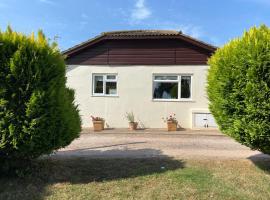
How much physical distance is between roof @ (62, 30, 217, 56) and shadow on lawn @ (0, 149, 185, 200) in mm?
8448

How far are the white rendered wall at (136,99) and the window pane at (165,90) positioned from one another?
0.30 m

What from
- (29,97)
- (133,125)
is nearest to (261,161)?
(29,97)

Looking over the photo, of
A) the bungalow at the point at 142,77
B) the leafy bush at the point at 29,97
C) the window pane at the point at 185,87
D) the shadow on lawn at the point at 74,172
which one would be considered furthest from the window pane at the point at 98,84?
the leafy bush at the point at 29,97

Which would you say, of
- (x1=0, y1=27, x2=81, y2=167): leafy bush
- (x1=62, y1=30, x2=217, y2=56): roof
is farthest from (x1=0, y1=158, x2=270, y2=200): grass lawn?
(x1=62, y1=30, x2=217, y2=56): roof

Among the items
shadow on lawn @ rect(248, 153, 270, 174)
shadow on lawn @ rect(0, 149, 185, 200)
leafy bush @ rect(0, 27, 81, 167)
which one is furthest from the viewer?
shadow on lawn @ rect(248, 153, 270, 174)

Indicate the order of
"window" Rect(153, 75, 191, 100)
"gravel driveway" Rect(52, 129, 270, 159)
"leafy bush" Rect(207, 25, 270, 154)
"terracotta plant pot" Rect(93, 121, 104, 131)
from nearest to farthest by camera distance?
1. "leafy bush" Rect(207, 25, 270, 154)
2. "gravel driveway" Rect(52, 129, 270, 159)
3. "terracotta plant pot" Rect(93, 121, 104, 131)
4. "window" Rect(153, 75, 191, 100)

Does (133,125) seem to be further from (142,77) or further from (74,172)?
(74,172)

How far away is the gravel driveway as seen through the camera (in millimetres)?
8961

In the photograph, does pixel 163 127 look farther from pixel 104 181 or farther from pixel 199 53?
pixel 104 181

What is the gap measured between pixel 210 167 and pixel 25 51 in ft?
15.5

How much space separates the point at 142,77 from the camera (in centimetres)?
1644

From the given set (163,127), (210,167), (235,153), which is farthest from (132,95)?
(210,167)

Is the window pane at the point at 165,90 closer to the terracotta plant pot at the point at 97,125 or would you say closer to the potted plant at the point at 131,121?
the potted plant at the point at 131,121

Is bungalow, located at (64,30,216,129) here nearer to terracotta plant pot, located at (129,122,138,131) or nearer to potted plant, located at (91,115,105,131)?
terracotta plant pot, located at (129,122,138,131)
